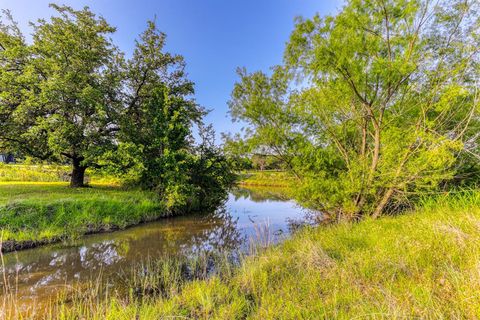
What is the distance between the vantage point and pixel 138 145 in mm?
13820

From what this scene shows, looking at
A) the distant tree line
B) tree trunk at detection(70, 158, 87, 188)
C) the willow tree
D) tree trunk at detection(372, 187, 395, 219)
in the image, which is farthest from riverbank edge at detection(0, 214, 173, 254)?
tree trunk at detection(372, 187, 395, 219)

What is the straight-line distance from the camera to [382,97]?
7824mm

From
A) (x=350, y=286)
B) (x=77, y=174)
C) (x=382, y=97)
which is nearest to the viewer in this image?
(x=350, y=286)

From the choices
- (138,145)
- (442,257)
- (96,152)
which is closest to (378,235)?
(442,257)

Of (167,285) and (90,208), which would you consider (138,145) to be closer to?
(90,208)

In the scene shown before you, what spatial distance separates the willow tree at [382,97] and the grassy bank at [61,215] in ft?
27.7

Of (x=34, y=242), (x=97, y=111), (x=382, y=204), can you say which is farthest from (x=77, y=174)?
(x=382, y=204)

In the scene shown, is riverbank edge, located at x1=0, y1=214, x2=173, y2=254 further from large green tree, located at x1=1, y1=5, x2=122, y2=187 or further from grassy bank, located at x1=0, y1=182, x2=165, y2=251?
large green tree, located at x1=1, y1=5, x2=122, y2=187

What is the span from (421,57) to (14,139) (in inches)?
775

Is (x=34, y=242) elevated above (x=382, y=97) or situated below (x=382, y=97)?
below

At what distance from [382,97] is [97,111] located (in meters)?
15.2

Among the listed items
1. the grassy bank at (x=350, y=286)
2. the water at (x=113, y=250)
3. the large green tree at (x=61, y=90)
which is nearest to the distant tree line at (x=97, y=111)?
the large green tree at (x=61, y=90)

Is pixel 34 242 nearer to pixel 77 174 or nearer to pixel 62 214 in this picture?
pixel 62 214

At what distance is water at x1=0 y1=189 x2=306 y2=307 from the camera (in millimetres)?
5828
